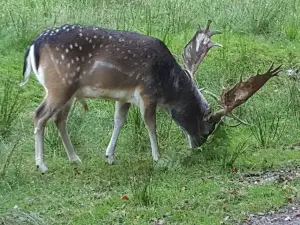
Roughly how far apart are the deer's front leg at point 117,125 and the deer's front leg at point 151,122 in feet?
1.23

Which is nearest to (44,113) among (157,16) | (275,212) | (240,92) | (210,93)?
(210,93)

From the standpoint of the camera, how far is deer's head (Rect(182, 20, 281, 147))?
7922mm

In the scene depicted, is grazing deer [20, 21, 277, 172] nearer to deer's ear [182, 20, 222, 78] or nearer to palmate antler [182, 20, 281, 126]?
palmate antler [182, 20, 281, 126]

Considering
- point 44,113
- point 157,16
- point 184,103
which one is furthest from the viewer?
point 157,16

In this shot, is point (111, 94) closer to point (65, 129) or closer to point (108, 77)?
point (108, 77)

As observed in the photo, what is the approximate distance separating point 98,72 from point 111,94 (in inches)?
10.4

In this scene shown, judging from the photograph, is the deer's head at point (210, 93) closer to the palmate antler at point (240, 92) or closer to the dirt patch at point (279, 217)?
the palmate antler at point (240, 92)

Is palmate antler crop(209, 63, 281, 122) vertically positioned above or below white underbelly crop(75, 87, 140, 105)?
above

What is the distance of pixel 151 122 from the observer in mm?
8219

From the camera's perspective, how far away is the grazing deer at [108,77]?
25.8ft

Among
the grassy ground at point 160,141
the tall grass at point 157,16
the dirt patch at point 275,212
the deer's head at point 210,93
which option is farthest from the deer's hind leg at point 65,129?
the tall grass at point 157,16

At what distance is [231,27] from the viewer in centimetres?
1248

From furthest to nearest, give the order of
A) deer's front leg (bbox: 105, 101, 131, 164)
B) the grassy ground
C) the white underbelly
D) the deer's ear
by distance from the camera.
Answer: the deer's ear → deer's front leg (bbox: 105, 101, 131, 164) → the white underbelly → the grassy ground

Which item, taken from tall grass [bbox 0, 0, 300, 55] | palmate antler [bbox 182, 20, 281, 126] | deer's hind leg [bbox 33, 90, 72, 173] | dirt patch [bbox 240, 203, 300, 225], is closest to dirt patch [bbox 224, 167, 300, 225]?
dirt patch [bbox 240, 203, 300, 225]
